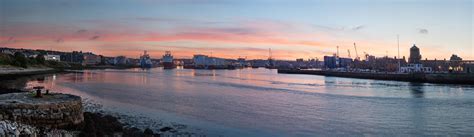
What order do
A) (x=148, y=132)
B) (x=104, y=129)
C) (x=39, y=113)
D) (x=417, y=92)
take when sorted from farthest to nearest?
(x=417, y=92) < (x=148, y=132) < (x=104, y=129) < (x=39, y=113)

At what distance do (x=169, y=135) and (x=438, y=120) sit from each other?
12604 millimetres

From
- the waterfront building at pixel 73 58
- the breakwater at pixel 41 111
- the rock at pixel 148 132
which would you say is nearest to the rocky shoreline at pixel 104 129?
the rock at pixel 148 132

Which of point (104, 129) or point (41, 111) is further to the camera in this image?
point (104, 129)

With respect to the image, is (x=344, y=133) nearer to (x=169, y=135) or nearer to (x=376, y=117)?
(x=376, y=117)

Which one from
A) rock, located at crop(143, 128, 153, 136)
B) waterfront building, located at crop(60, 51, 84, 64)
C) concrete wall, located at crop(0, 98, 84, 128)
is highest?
waterfront building, located at crop(60, 51, 84, 64)

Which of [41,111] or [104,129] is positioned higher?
[41,111]

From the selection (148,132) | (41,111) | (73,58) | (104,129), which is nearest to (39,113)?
(41,111)

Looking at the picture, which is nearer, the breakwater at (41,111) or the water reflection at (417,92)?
the breakwater at (41,111)

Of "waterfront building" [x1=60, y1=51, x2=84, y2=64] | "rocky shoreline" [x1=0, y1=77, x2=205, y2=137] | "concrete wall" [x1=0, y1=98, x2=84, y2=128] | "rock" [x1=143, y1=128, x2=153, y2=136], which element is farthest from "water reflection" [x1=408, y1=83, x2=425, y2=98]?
"waterfront building" [x1=60, y1=51, x2=84, y2=64]

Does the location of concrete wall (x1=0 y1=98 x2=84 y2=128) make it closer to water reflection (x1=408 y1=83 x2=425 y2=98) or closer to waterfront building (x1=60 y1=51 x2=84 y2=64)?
water reflection (x1=408 y1=83 x2=425 y2=98)

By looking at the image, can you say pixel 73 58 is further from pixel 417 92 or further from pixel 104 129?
pixel 104 129

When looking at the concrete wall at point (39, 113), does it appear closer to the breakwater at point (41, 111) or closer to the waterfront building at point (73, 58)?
the breakwater at point (41, 111)

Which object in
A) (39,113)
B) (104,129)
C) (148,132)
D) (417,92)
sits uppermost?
(39,113)

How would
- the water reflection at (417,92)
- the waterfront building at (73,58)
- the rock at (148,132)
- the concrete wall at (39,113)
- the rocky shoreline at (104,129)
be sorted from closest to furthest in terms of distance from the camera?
the rocky shoreline at (104,129) → the concrete wall at (39,113) → the rock at (148,132) → the water reflection at (417,92) → the waterfront building at (73,58)
